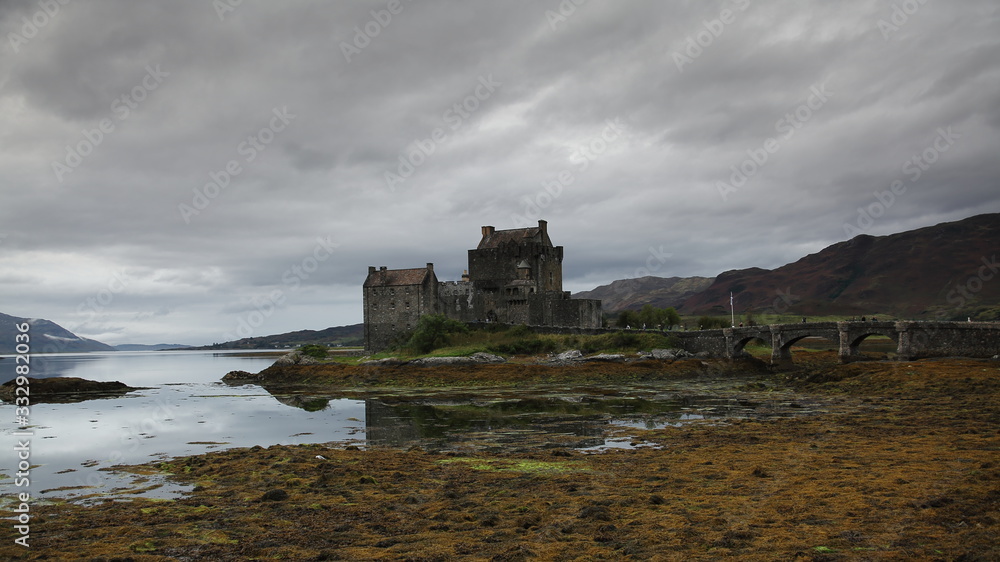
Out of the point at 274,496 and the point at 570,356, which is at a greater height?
the point at 274,496

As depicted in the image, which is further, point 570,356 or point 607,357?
point 570,356

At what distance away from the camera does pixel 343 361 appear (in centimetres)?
7512

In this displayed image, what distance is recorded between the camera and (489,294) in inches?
3231

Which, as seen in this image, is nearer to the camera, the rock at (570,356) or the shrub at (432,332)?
the rock at (570,356)

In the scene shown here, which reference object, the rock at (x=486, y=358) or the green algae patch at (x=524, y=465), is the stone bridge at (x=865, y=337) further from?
the green algae patch at (x=524, y=465)

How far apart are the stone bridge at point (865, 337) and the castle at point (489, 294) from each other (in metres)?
16.5

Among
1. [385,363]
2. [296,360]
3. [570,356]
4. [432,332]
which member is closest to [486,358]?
[570,356]

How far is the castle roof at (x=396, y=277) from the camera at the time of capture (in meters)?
81.6

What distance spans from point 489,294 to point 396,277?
1236 centimetres

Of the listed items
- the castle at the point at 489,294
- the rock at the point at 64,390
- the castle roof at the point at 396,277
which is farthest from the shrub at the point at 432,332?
the rock at the point at 64,390

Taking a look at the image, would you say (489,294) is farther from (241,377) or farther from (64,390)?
(64,390)

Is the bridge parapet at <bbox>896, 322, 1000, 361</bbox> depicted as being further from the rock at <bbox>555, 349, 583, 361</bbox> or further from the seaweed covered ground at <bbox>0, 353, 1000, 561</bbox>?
the seaweed covered ground at <bbox>0, 353, 1000, 561</bbox>

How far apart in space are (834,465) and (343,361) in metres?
65.2

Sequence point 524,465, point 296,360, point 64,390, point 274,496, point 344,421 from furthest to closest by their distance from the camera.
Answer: point 296,360
point 64,390
point 344,421
point 524,465
point 274,496
